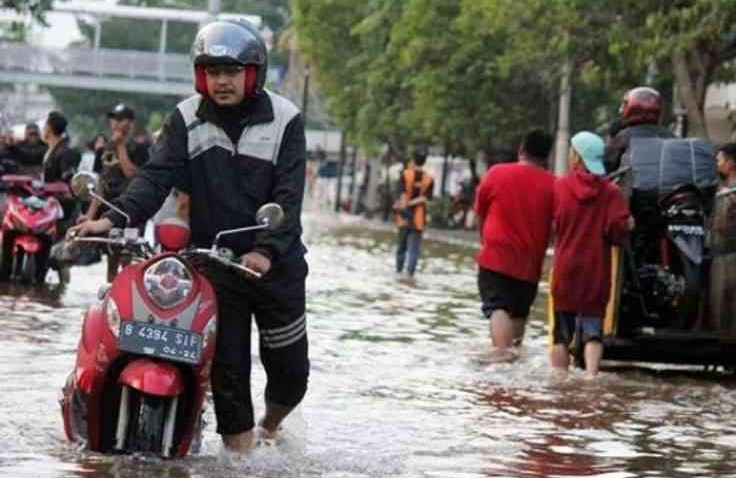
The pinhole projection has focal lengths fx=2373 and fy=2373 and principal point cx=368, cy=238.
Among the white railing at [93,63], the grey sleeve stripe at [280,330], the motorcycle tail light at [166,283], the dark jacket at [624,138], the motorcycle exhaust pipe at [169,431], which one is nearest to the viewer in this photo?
the motorcycle tail light at [166,283]

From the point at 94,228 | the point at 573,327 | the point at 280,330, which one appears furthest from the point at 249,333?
the point at 573,327

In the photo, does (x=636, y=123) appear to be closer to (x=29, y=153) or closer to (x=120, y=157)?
(x=120, y=157)

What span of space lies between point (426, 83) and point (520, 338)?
35928 mm

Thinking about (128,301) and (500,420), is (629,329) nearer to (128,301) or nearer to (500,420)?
(500,420)

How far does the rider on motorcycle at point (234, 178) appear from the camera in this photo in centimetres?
877

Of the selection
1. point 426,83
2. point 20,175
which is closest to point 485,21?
point 426,83

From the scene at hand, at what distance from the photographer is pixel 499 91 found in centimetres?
5147

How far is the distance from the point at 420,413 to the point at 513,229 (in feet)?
10.8

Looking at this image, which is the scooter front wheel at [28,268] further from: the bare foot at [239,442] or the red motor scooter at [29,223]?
the bare foot at [239,442]

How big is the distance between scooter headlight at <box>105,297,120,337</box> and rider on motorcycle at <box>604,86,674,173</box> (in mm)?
6538

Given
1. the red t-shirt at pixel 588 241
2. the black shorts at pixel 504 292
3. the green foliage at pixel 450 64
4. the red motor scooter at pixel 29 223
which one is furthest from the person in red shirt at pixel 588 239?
the green foliage at pixel 450 64

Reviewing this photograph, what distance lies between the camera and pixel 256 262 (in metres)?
8.46

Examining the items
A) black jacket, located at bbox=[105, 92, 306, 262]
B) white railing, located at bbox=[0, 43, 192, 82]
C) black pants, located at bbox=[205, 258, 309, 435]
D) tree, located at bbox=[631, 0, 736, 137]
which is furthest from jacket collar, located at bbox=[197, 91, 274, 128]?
white railing, located at bbox=[0, 43, 192, 82]

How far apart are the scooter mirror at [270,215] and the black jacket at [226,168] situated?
0.42 meters
